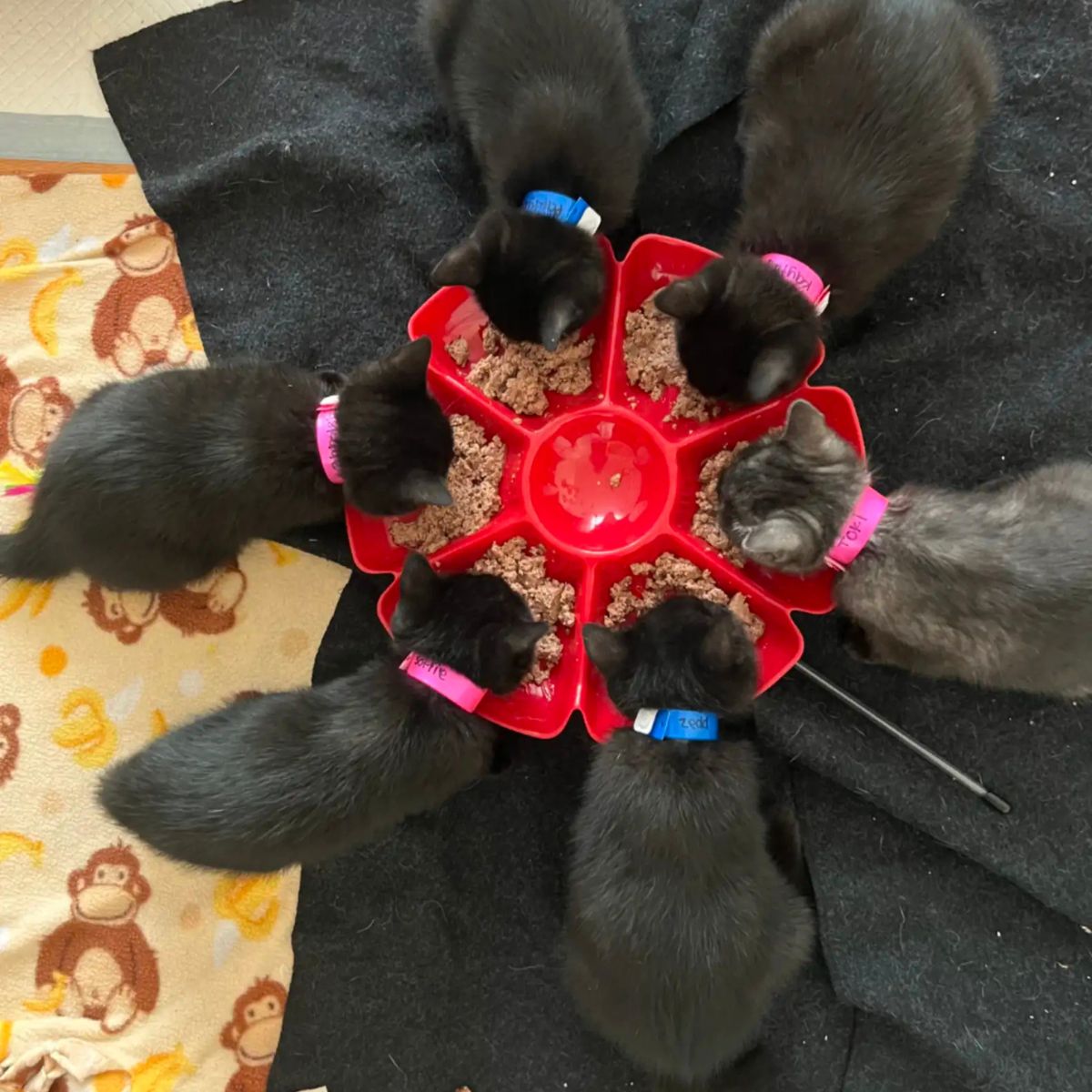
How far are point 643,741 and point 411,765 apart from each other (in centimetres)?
35

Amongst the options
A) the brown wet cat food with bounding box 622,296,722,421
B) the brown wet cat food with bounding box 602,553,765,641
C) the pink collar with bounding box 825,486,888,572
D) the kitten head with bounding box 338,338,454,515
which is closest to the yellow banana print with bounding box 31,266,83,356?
the kitten head with bounding box 338,338,454,515

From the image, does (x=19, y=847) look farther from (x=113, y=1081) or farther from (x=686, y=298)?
(x=686, y=298)

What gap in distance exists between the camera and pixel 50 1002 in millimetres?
1709

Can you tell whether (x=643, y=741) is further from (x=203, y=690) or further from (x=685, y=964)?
(x=203, y=690)

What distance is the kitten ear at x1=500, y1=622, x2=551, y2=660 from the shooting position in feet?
4.58

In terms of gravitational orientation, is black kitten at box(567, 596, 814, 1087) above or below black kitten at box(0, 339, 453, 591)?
below

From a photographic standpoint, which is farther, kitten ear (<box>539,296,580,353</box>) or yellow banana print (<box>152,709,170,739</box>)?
yellow banana print (<box>152,709,170,739</box>)

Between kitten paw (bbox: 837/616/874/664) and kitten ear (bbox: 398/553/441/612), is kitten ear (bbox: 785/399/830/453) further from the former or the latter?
kitten ear (bbox: 398/553/441/612)

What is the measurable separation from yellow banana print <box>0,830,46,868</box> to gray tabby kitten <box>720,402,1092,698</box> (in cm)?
135

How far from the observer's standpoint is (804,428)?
1400 millimetres

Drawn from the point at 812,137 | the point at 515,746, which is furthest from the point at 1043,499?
the point at 515,746

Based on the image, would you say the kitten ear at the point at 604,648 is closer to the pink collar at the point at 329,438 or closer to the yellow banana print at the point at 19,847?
the pink collar at the point at 329,438

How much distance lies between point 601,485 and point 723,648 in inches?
17.6

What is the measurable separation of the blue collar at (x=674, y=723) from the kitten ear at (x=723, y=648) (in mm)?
75
